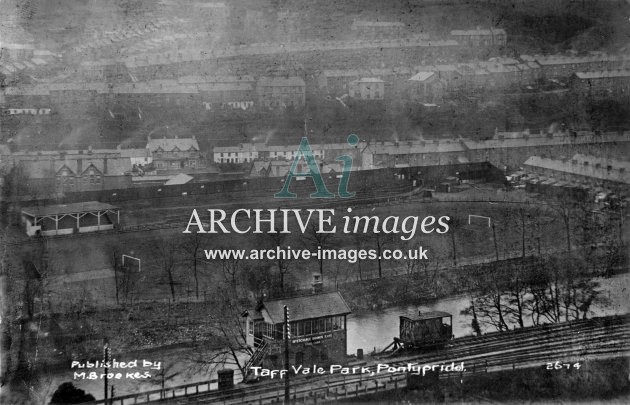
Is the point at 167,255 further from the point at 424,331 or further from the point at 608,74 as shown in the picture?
the point at 608,74

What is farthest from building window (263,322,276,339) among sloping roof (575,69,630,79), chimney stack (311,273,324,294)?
sloping roof (575,69,630,79)

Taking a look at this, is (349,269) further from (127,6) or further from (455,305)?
(127,6)

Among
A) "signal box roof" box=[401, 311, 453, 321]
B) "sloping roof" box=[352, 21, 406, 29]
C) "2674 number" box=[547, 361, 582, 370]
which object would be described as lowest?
"2674 number" box=[547, 361, 582, 370]

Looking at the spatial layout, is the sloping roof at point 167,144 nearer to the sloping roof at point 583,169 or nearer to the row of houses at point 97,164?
the row of houses at point 97,164

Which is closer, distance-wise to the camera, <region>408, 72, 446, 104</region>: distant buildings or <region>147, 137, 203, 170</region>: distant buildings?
<region>147, 137, 203, 170</region>: distant buildings

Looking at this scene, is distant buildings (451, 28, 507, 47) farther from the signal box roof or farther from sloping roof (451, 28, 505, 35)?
the signal box roof

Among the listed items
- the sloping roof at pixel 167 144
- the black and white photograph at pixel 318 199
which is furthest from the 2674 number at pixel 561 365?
the sloping roof at pixel 167 144

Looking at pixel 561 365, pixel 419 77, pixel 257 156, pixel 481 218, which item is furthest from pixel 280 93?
pixel 561 365
